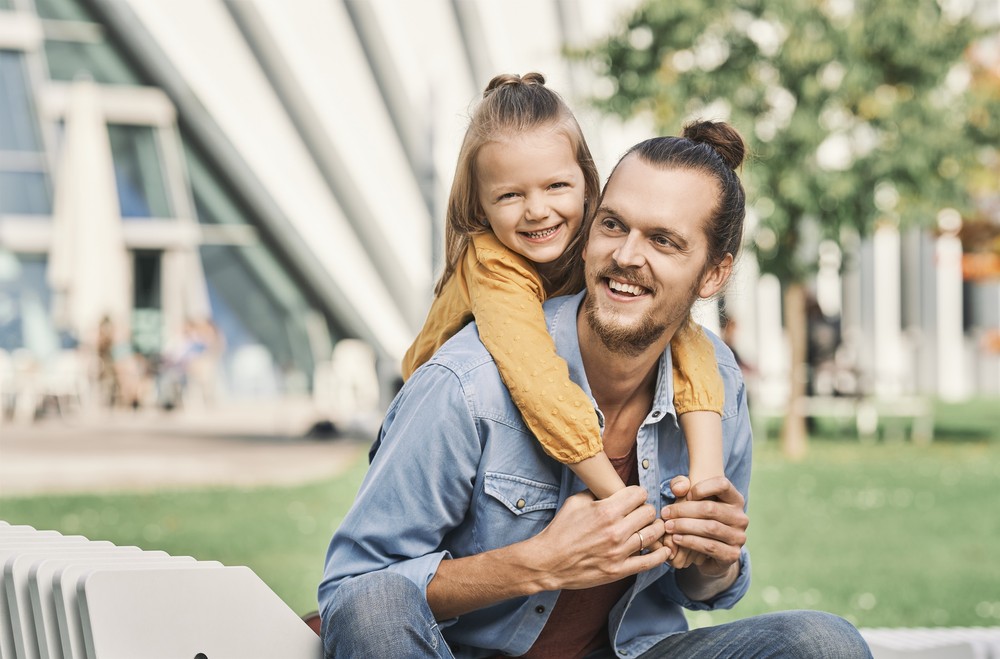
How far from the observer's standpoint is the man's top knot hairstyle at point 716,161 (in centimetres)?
276

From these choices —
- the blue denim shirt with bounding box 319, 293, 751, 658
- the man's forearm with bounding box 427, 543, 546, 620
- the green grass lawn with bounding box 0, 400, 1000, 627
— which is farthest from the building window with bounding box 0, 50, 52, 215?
the man's forearm with bounding box 427, 543, 546, 620

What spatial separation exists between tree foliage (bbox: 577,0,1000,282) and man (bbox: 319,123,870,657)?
12243 mm

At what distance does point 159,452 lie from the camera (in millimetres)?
14602

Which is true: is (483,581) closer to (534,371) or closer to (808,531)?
(534,371)

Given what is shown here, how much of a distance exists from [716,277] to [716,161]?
9.9 inches

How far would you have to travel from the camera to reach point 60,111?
74.0 ft

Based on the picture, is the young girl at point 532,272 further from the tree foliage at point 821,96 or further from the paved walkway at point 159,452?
the tree foliage at point 821,96

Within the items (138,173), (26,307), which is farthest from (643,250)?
(138,173)

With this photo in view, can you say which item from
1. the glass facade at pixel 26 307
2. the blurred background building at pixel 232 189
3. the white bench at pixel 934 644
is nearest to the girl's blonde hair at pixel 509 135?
the white bench at pixel 934 644

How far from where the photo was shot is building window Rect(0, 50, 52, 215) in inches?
A: 876

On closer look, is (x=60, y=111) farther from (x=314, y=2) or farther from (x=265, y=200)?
(x=314, y=2)

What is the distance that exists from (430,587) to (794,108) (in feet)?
44.5

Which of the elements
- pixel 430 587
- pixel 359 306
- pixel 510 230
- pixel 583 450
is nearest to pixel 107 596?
pixel 430 587

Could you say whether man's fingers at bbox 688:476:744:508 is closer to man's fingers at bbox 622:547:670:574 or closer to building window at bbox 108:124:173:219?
man's fingers at bbox 622:547:670:574
